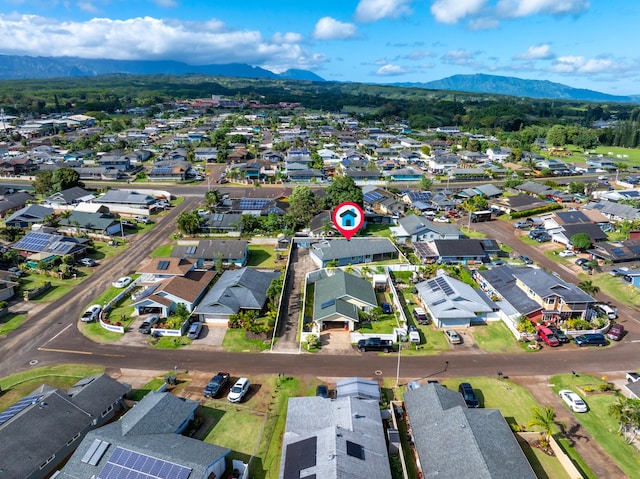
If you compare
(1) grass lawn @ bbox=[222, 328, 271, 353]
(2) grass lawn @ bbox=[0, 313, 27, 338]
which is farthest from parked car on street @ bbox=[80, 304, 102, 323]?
(1) grass lawn @ bbox=[222, 328, 271, 353]

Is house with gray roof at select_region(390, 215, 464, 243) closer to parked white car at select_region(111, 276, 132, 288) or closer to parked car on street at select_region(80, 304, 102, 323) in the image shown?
parked white car at select_region(111, 276, 132, 288)

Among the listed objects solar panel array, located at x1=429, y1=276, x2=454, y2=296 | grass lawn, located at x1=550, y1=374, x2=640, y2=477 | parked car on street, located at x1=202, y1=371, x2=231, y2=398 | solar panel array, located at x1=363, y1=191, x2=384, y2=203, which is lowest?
parked car on street, located at x1=202, y1=371, x2=231, y2=398

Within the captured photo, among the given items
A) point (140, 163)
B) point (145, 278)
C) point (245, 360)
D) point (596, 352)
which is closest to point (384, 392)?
point (245, 360)

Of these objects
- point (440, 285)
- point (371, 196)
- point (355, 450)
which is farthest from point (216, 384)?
point (371, 196)

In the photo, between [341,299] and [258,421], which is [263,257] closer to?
[341,299]

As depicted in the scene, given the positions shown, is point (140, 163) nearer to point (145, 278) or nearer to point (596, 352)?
point (145, 278)
